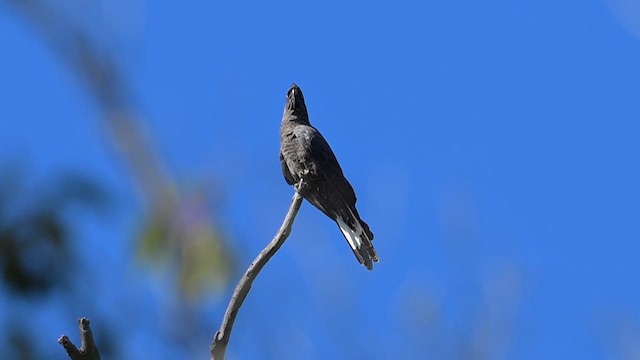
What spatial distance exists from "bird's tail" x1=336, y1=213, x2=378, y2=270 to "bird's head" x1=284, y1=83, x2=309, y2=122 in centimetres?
91

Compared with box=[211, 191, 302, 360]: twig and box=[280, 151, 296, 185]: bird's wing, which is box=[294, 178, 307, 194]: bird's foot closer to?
box=[280, 151, 296, 185]: bird's wing

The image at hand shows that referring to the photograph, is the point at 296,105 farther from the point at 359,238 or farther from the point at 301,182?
the point at 359,238

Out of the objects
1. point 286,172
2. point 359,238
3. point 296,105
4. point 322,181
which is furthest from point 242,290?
point 296,105

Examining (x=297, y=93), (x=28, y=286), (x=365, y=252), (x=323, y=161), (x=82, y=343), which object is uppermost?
(x=297, y=93)

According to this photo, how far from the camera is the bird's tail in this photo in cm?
437

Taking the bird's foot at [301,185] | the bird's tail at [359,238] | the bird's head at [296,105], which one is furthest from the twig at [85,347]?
the bird's head at [296,105]

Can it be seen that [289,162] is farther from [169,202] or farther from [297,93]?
[169,202]

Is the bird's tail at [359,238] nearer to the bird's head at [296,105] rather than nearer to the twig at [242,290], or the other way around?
the twig at [242,290]

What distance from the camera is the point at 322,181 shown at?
4.78 meters

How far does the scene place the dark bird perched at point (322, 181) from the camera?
14.7 feet

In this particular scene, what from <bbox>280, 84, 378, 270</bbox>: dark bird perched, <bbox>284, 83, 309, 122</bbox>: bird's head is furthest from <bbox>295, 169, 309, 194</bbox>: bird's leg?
<bbox>284, 83, 309, 122</bbox>: bird's head

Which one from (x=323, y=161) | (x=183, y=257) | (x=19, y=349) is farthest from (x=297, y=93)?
(x=183, y=257)

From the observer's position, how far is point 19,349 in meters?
3.09

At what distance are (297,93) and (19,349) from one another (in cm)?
266
